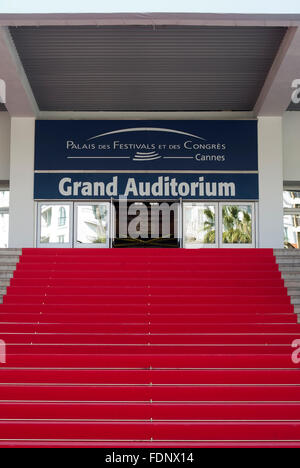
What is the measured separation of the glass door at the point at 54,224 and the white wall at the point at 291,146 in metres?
4.94

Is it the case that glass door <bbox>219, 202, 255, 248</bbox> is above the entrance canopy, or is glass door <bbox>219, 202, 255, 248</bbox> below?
below

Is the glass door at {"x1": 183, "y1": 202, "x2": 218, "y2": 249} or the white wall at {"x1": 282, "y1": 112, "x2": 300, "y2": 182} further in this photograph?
the white wall at {"x1": 282, "y1": 112, "x2": 300, "y2": 182}

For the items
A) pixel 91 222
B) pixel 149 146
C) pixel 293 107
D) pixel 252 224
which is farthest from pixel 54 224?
pixel 293 107

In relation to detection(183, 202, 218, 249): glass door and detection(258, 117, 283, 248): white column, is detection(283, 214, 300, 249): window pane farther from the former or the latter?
detection(183, 202, 218, 249): glass door

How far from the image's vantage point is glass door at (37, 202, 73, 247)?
12492 mm

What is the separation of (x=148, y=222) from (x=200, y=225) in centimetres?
115

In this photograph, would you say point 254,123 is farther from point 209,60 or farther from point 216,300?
point 216,300

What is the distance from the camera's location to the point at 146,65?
10.7m

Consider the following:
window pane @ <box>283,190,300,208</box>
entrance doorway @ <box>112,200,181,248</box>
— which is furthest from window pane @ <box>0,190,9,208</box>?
window pane @ <box>283,190,300,208</box>

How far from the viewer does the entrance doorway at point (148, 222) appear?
1254 cm

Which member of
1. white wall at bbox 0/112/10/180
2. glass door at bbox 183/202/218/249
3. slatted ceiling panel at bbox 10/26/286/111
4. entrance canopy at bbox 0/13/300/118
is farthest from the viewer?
white wall at bbox 0/112/10/180

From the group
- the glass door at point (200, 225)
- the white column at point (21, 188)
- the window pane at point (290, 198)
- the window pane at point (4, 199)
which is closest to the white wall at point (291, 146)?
the window pane at point (290, 198)

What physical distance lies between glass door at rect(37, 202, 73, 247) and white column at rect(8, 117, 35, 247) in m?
0.22
